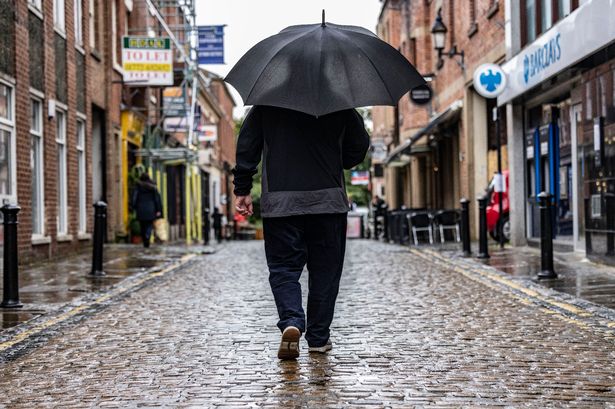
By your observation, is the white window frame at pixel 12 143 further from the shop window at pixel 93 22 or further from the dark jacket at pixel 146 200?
the dark jacket at pixel 146 200

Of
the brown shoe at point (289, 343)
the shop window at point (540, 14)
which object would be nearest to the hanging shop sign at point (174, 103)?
the shop window at point (540, 14)

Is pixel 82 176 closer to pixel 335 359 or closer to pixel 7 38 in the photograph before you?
pixel 7 38

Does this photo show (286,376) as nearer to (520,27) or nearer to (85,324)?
(85,324)

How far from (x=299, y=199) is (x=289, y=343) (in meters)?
0.85

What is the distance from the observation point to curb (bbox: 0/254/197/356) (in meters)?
7.11

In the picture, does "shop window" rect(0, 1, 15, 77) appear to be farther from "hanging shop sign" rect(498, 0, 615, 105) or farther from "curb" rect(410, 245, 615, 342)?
"hanging shop sign" rect(498, 0, 615, 105)

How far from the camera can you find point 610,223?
12.9 m

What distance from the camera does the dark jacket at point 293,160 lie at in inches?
242

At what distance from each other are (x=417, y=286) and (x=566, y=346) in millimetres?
4717

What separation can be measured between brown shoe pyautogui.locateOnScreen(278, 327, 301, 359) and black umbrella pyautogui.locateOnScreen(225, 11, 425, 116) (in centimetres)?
126

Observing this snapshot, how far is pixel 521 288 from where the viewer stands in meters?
10.6

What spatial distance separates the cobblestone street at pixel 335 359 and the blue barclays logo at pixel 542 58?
588 centimetres

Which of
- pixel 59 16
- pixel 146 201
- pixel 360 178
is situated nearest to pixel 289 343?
pixel 59 16

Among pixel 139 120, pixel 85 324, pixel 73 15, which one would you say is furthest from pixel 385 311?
pixel 139 120
